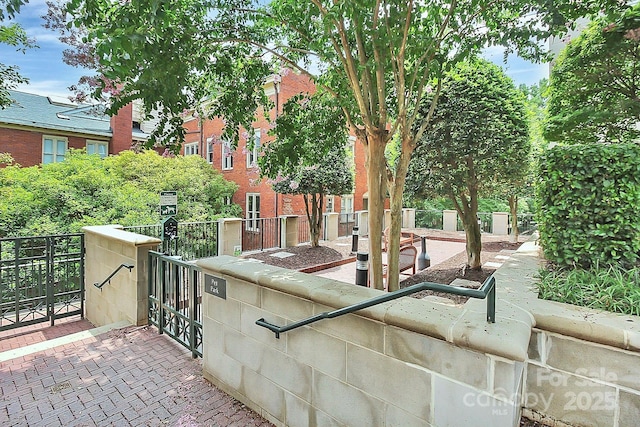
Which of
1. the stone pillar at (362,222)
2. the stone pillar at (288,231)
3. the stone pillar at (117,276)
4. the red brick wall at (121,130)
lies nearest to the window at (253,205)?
the stone pillar at (288,231)

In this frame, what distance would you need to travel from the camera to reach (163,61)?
3609mm

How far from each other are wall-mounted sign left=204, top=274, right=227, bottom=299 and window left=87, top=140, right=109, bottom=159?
19.0 m

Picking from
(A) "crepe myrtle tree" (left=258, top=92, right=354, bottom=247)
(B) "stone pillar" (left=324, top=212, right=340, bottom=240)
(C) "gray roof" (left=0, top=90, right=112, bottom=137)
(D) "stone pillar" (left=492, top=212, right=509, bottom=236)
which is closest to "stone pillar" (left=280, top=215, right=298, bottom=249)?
(B) "stone pillar" (left=324, top=212, right=340, bottom=240)

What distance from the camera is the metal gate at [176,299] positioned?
3957 millimetres

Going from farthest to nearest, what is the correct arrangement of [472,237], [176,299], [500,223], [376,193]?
1. [500,223]
2. [472,237]
3. [376,193]
4. [176,299]

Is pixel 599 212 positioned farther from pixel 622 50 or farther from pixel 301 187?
pixel 301 187

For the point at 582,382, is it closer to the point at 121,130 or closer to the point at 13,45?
the point at 13,45

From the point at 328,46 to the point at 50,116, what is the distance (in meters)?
19.1

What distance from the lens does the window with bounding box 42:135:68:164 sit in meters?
17.2

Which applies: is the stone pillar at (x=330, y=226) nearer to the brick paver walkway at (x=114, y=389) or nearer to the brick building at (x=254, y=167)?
the brick building at (x=254, y=167)

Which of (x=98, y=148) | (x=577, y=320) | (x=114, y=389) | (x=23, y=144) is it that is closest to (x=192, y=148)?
(x=98, y=148)

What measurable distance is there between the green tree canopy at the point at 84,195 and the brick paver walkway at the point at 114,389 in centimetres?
633

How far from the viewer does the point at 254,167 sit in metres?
16.0

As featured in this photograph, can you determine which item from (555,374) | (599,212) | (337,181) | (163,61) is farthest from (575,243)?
(337,181)
